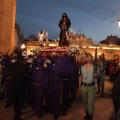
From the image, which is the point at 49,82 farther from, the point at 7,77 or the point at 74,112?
the point at 7,77

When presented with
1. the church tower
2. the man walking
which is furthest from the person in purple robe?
the church tower

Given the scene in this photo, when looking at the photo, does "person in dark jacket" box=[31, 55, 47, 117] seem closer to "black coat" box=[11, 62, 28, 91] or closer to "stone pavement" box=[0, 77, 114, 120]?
"stone pavement" box=[0, 77, 114, 120]

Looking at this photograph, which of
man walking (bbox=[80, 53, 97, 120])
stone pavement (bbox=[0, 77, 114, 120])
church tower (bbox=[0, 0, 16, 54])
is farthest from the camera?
church tower (bbox=[0, 0, 16, 54])

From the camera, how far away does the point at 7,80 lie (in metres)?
10.9

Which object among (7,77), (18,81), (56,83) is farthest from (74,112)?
(7,77)

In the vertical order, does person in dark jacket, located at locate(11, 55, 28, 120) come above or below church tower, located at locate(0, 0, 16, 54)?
below

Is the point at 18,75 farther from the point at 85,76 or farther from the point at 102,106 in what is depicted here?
the point at 102,106

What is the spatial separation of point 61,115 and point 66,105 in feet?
1.36

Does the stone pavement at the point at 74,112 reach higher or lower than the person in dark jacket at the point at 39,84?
lower

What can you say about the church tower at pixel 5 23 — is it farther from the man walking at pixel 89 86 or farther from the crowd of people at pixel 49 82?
the man walking at pixel 89 86

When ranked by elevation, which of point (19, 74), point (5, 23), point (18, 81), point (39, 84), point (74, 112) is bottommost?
point (74, 112)

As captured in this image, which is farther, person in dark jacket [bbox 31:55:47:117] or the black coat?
person in dark jacket [bbox 31:55:47:117]

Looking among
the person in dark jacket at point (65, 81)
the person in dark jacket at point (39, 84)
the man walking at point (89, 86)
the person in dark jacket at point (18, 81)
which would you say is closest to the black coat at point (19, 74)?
the person in dark jacket at point (18, 81)

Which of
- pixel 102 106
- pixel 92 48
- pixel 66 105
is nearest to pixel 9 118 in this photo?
pixel 66 105
